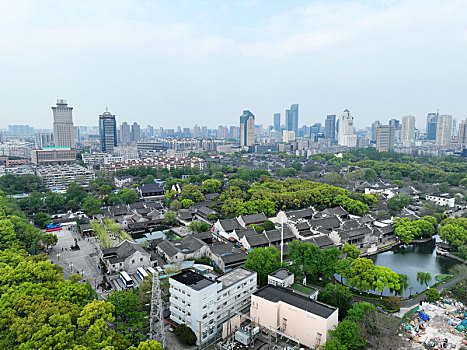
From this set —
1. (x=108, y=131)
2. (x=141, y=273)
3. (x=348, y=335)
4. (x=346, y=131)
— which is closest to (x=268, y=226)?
(x=141, y=273)

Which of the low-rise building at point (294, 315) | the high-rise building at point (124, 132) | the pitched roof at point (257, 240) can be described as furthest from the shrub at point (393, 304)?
the high-rise building at point (124, 132)

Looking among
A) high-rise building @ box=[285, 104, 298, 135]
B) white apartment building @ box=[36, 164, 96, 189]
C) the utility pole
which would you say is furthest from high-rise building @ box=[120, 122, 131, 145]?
the utility pole

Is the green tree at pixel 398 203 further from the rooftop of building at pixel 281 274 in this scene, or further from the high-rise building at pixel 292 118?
the high-rise building at pixel 292 118

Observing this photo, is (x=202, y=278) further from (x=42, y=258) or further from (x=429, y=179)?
(x=429, y=179)

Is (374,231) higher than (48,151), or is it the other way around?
(48,151)

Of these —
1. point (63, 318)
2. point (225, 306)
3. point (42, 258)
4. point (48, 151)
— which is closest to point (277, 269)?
point (225, 306)

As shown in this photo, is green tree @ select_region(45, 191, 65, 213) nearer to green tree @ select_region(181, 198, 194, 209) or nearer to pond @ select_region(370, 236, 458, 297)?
green tree @ select_region(181, 198, 194, 209)
